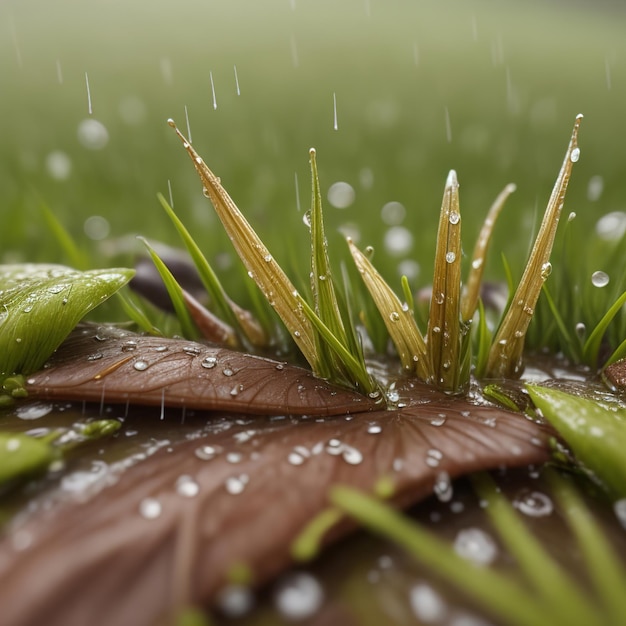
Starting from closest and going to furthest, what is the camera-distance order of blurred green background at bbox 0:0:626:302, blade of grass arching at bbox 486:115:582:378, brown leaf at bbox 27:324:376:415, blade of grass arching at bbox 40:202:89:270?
brown leaf at bbox 27:324:376:415 < blade of grass arching at bbox 486:115:582:378 < blade of grass arching at bbox 40:202:89:270 < blurred green background at bbox 0:0:626:302

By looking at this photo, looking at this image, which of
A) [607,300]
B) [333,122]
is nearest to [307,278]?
→ [607,300]

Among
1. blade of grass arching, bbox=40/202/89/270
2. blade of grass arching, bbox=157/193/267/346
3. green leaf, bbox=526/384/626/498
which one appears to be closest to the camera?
green leaf, bbox=526/384/626/498

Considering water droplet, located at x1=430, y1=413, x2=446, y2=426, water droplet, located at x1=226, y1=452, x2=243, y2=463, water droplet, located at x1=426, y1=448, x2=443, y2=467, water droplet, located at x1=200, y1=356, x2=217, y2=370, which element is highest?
water droplet, located at x1=426, y1=448, x2=443, y2=467

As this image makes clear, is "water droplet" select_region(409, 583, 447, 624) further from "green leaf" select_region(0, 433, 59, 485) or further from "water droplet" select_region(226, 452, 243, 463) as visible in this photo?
"green leaf" select_region(0, 433, 59, 485)

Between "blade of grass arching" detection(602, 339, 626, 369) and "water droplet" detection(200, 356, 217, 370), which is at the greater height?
"water droplet" detection(200, 356, 217, 370)

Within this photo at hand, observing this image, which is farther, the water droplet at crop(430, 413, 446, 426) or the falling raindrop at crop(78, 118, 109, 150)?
the falling raindrop at crop(78, 118, 109, 150)

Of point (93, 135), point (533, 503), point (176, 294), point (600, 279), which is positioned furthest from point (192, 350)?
point (93, 135)

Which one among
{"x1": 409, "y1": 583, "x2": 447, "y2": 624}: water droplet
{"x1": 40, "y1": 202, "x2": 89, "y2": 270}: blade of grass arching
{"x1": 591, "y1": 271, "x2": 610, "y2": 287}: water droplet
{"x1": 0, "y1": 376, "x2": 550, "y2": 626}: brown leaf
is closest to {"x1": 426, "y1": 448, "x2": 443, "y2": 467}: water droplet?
{"x1": 0, "y1": 376, "x2": 550, "y2": 626}: brown leaf
